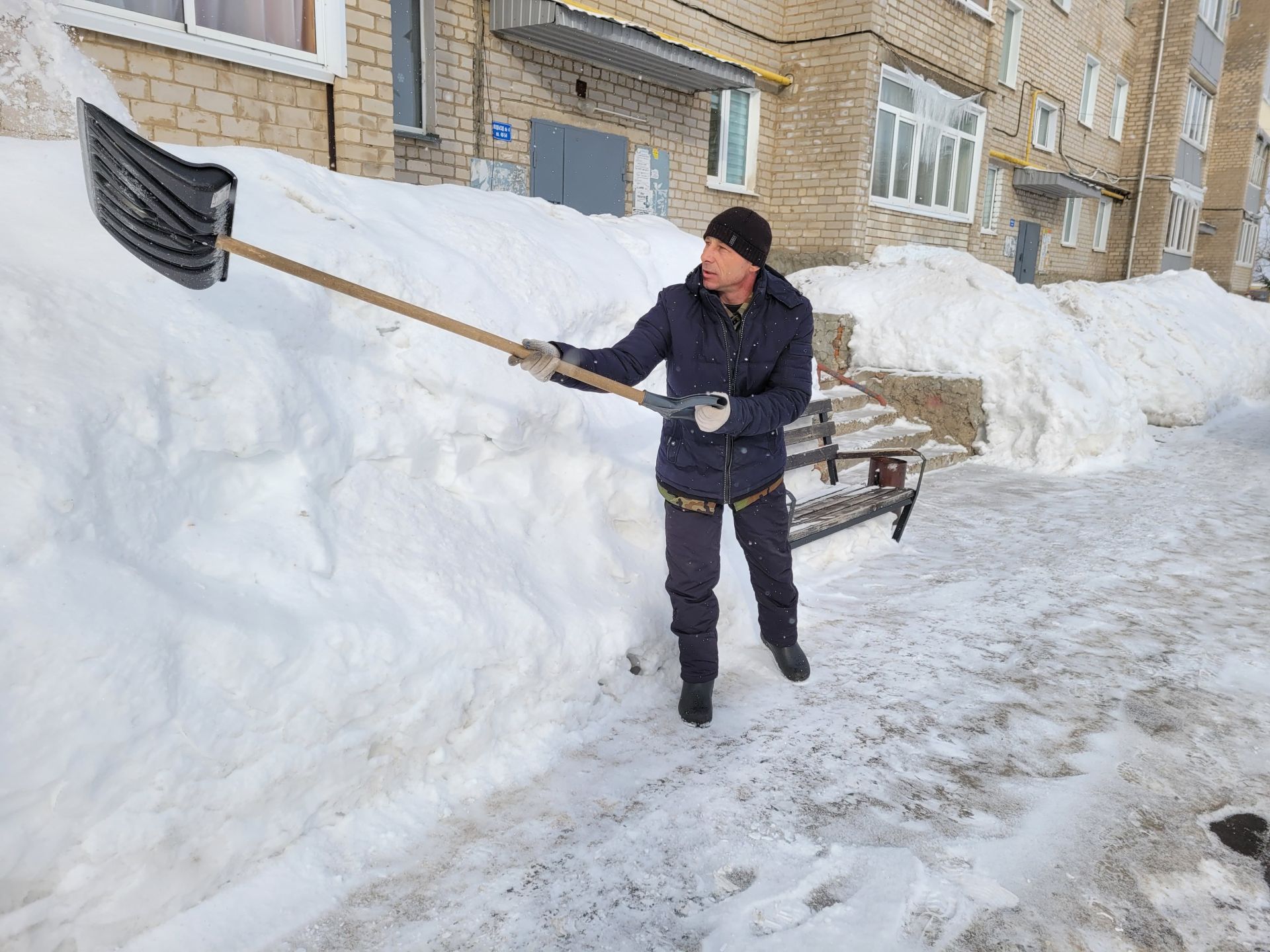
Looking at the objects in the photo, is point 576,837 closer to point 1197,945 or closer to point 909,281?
point 1197,945

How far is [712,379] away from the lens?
2.86 meters

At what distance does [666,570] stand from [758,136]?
31.2 feet

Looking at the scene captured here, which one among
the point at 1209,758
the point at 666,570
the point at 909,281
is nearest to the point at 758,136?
the point at 909,281

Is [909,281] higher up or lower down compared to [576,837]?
higher up

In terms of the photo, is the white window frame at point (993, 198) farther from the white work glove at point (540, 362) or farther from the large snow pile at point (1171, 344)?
the white work glove at point (540, 362)

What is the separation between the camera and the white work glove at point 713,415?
258cm

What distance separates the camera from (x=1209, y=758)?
2.83 m

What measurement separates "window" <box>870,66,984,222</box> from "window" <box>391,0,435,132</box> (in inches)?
262

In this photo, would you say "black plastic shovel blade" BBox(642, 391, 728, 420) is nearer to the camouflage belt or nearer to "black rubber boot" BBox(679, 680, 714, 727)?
the camouflage belt

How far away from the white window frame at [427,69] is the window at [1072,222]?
54.9 ft

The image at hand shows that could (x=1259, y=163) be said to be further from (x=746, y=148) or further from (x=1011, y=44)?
(x=746, y=148)

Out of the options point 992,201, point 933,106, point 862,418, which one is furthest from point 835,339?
point 992,201

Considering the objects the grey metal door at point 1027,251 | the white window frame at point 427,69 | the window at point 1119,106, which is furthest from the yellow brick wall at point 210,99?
the window at point 1119,106

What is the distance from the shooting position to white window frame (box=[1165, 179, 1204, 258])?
71.2 ft
